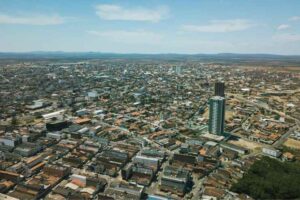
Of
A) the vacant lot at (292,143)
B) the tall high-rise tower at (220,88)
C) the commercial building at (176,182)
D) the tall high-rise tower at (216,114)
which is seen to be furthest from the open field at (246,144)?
the commercial building at (176,182)

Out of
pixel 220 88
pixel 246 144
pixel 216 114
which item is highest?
pixel 220 88

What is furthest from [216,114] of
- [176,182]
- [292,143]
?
[176,182]

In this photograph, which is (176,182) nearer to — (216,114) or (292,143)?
(216,114)

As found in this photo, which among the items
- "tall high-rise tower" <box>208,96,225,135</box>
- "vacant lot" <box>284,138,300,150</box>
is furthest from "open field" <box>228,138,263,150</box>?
"vacant lot" <box>284,138,300,150</box>

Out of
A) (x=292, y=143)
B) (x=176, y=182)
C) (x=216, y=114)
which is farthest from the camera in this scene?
(x=292, y=143)

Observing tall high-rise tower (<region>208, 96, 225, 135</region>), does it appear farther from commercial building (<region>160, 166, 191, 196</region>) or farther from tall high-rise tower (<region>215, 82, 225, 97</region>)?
commercial building (<region>160, 166, 191, 196</region>)

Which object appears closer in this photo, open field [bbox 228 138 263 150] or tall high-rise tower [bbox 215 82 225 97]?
open field [bbox 228 138 263 150]

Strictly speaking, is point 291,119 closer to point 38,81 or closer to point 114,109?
point 114,109

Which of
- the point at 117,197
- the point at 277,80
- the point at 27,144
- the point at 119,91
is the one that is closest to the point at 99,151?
the point at 27,144
